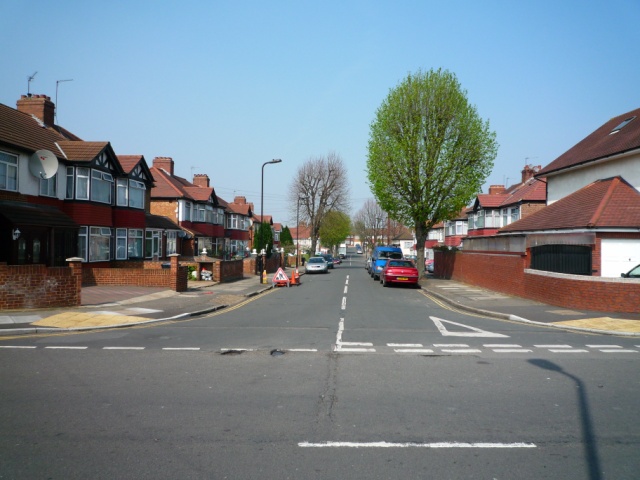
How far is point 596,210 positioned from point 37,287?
19243mm

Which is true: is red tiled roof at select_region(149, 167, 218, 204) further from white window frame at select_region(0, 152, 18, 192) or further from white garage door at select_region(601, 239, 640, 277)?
white garage door at select_region(601, 239, 640, 277)

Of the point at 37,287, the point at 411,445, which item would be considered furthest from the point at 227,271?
the point at 411,445

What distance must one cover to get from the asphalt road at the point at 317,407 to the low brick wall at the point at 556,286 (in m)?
4.84

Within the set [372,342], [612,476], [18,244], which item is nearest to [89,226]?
[18,244]

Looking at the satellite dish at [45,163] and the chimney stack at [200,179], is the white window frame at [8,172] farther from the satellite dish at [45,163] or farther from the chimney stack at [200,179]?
the chimney stack at [200,179]

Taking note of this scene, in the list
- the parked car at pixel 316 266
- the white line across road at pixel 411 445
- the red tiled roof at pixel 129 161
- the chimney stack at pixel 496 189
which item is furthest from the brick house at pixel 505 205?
the white line across road at pixel 411 445

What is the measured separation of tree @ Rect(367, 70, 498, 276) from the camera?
31375mm

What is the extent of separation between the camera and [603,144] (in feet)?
82.9

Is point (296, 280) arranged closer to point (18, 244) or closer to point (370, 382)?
point (18, 244)

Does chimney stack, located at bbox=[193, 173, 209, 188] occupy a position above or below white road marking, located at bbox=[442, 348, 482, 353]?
above

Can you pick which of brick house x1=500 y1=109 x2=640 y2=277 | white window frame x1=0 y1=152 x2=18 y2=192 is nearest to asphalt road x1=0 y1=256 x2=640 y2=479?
brick house x1=500 y1=109 x2=640 y2=277

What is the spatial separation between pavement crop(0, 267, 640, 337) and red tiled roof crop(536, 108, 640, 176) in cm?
804

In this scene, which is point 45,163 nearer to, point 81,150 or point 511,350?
point 81,150

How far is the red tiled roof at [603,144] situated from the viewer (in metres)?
22.4
